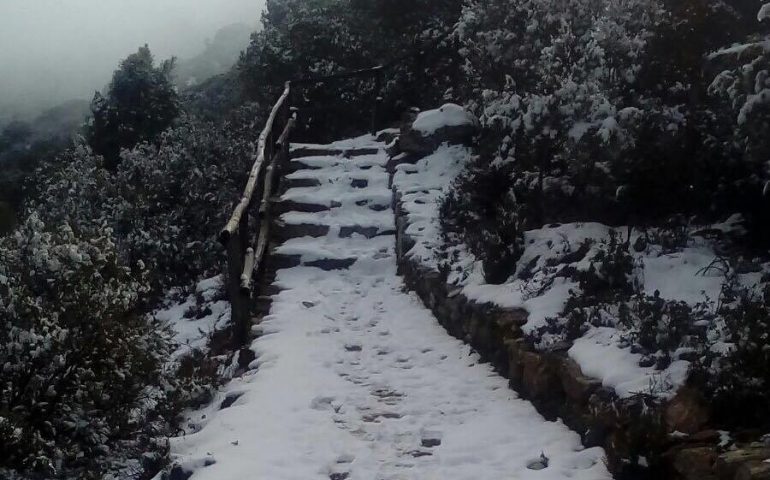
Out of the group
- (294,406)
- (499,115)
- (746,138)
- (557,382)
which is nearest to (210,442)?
(294,406)

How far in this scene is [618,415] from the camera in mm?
3939

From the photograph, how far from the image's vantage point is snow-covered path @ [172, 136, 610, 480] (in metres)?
A: 4.29

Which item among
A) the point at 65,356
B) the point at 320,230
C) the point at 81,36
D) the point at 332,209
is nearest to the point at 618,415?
the point at 65,356

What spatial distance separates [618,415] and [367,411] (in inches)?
77.4

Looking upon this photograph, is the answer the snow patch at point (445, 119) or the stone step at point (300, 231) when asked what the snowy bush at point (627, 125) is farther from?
the snow patch at point (445, 119)

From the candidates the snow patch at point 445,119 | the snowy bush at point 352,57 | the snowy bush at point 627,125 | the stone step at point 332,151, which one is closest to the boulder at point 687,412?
the snowy bush at point 627,125

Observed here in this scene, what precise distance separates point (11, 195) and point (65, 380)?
20573 mm

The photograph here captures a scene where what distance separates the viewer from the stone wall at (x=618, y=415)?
3316mm

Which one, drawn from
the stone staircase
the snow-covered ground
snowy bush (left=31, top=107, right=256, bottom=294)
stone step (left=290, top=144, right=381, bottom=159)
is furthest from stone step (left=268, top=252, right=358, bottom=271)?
stone step (left=290, top=144, right=381, bottom=159)

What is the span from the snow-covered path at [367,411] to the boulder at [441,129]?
3.35 m

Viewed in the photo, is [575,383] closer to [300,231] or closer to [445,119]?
[300,231]

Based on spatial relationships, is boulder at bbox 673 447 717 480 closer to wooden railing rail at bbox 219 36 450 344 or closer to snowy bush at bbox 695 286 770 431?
snowy bush at bbox 695 286 770 431

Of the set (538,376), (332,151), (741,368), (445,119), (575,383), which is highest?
(445,119)

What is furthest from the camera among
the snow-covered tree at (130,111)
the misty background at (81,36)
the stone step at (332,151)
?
the misty background at (81,36)
